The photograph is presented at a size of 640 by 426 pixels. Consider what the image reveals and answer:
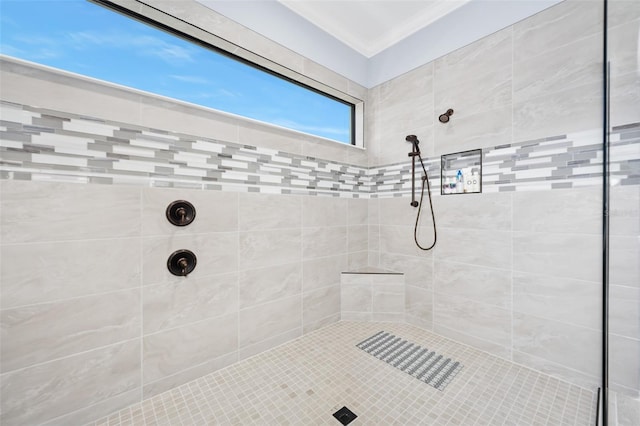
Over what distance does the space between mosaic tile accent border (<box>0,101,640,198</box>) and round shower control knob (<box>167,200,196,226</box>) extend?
117 millimetres

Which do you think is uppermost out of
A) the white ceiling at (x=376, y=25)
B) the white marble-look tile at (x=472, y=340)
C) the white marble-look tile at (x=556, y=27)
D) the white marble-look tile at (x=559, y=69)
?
the white ceiling at (x=376, y=25)

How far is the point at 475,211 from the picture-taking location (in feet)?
5.77

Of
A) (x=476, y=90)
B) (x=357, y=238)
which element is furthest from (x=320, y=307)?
(x=476, y=90)

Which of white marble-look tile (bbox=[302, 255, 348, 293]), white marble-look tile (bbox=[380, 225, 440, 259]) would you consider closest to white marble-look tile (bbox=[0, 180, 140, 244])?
white marble-look tile (bbox=[302, 255, 348, 293])

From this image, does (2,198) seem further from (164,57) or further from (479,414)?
(479,414)

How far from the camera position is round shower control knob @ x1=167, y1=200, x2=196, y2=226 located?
52.5 inches

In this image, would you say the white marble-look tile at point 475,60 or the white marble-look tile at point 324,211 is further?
the white marble-look tile at point 324,211

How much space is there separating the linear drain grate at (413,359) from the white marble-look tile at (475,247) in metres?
0.69

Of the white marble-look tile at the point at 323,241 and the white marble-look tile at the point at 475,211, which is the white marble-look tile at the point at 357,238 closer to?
the white marble-look tile at the point at 323,241

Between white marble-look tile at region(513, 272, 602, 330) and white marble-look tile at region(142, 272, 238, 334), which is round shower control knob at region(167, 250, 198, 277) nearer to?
white marble-look tile at region(142, 272, 238, 334)

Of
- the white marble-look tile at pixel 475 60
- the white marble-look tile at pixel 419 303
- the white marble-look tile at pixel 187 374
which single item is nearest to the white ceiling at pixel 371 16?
the white marble-look tile at pixel 475 60

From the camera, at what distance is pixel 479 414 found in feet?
3.84

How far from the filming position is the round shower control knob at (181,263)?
1.34 m

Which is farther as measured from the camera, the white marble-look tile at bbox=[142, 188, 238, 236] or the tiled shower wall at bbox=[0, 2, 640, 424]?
the white marble-look tile at bbox=[142, 188, 238, 236]
